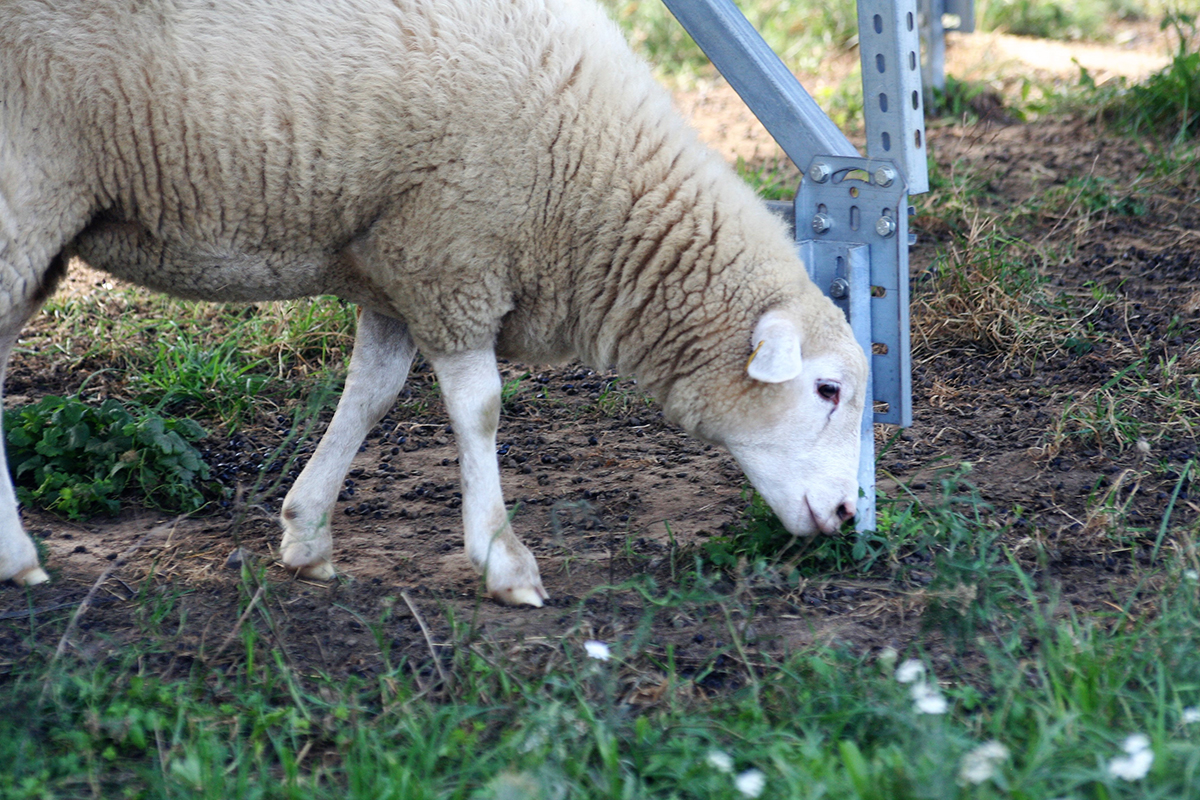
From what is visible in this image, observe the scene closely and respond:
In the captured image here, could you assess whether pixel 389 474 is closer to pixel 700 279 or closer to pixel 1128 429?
A: pixel 700 279

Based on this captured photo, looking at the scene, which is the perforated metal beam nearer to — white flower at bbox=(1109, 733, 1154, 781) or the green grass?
the green grass

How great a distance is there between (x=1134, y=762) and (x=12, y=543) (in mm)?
2808

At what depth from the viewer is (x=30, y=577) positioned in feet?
10.6

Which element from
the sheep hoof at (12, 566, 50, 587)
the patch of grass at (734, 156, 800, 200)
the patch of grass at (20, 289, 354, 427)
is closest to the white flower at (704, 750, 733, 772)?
the sheep hoof at (12, 566, 50, 587)

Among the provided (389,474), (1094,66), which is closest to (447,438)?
(389,474)

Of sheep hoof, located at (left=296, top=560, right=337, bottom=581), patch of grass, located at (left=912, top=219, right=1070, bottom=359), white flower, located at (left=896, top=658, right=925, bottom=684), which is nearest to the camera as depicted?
white flower, located at (left=896, top=658, right=925, bottom=684)

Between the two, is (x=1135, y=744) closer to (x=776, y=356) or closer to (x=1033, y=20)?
(x=776, y=356)

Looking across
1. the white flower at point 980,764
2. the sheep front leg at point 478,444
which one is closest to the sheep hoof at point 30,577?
the sheep front leg at point 478,444

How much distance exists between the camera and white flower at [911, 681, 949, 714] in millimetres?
2117

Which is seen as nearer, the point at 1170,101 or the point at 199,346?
the point at 199,346

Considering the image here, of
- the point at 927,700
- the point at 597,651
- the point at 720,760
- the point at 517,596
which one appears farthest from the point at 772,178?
the point at 720,760

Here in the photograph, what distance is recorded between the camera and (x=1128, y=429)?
394cm

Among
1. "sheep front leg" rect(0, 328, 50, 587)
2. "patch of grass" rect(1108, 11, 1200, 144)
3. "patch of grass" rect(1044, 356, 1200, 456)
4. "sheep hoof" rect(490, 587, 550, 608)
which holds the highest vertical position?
"patch of grass" rect(1108, 11, 1200, 144)

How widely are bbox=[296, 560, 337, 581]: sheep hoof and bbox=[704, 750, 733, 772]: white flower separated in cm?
153
